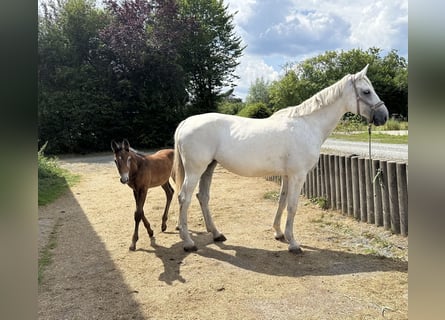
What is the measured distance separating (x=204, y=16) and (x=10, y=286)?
25.5m

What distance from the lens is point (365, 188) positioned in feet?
14.8

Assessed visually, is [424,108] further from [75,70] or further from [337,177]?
[75,70]

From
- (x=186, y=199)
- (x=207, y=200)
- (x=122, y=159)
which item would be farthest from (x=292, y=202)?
(x=122, y=159)

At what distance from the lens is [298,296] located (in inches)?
102

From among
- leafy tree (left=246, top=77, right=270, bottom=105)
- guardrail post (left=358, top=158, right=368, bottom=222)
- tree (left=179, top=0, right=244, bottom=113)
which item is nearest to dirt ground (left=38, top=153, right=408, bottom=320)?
guardrail post (left=358, top=158, right=368, bottom=222)

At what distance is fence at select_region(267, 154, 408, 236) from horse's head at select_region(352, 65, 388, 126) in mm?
779

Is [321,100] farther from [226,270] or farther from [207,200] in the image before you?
[226,270]

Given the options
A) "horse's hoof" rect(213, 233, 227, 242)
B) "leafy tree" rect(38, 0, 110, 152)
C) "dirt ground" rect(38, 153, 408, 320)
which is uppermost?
"leafy tree" rect(38, 0, 110, 152)

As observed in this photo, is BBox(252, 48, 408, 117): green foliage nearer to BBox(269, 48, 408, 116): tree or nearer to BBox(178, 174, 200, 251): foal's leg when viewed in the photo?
BBox(269, 48, 408, 116): tree

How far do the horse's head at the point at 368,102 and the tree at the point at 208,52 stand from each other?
15.4 metres

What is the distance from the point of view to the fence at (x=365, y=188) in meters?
3.90

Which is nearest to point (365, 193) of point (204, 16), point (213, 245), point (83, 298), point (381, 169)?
point (381, 169)

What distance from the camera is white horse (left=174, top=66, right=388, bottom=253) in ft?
11.8

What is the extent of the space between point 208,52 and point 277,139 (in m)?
18.8
